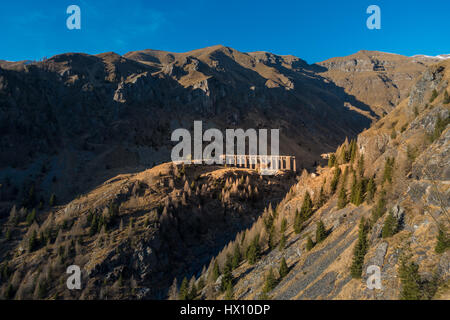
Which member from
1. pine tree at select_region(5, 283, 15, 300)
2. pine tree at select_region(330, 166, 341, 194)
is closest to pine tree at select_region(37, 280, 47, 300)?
pine tree at select_region(5, 283, 15, 300)

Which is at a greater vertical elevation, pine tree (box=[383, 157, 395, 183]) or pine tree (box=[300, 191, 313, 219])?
pine tree (box=[383, 157, 395, 183])

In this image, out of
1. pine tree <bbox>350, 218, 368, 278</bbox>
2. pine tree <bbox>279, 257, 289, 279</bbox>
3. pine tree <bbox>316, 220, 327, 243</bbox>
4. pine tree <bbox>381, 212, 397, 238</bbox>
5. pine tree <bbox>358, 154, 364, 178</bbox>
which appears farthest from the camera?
pine tree <bbox>358, 154, 364, 178</bbox>

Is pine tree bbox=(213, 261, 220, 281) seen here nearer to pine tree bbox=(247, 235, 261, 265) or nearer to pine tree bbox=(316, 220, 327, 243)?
pine tree bbox=(247, 235, 261, 265)

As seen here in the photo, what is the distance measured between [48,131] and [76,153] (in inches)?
653

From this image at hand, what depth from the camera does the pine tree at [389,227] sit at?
23.5 m

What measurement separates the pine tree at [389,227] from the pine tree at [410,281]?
441 centimetres

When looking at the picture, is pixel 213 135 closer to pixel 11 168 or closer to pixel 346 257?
pixel 11 168

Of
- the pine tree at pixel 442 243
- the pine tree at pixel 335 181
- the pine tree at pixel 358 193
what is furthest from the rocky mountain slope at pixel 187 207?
the pine tree at pixel 442 243

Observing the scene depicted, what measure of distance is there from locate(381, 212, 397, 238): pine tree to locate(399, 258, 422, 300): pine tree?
4412 mm

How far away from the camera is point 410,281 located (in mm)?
17766

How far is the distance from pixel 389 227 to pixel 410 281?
6.53 metres

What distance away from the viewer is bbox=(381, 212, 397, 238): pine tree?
23484 millimetres

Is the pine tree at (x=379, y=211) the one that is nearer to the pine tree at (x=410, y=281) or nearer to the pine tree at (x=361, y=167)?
the pine tree at (x=410, y=281)

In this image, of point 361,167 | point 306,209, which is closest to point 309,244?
point 306,209
